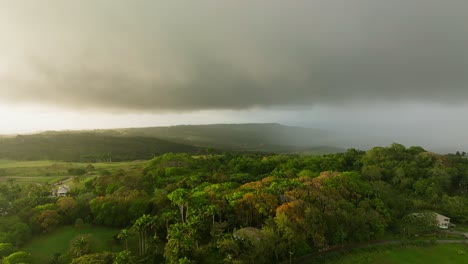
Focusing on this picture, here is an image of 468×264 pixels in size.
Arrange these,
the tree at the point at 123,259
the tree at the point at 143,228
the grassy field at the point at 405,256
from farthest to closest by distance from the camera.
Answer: the grassy field at the point at 405,256 → the tree at the point at 143,228 → the tree at the point at 123,259

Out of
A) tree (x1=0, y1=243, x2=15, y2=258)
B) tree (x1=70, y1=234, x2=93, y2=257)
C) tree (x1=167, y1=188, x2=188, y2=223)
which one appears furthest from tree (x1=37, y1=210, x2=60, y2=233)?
tree (x1=167, y1=188, x2=188, y2=223)

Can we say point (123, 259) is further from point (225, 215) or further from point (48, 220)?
point (48, 220)

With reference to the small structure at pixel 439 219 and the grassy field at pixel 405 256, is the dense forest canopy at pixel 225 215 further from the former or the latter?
the grassy field at pixel 405 256

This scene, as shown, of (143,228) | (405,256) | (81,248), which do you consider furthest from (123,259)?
(405,256)

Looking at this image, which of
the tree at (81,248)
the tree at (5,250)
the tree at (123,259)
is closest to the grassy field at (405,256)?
the tree at (123,259)

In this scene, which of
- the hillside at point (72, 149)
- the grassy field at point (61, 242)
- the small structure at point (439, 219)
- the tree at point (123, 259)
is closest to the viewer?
the tree at point (123, 259)

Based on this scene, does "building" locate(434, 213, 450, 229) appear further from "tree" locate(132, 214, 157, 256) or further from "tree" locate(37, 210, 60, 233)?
"tree" locate(37, 210, 60, 233)
